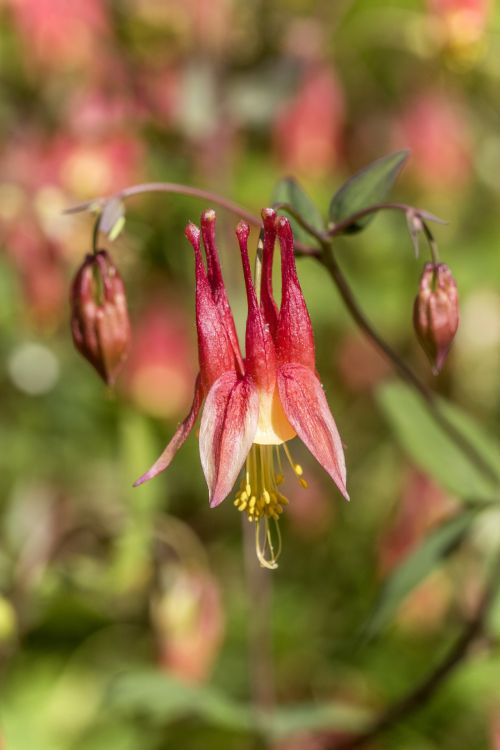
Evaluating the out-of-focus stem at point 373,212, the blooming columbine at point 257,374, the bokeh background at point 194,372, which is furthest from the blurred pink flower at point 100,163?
the blooming columbine at point 257,374

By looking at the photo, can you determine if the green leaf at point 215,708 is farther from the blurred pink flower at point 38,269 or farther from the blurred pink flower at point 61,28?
the blurred pink flower at point 61,28

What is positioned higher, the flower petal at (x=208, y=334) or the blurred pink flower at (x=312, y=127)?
the blurred pink flower at (x=312, y=127)

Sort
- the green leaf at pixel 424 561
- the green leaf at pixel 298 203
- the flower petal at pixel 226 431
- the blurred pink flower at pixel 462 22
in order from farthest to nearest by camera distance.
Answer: the blurred pink flower at pixel 462 22, the green leaf at pixel 424 561, the green leaf at pixel 298 203, the flower petal at pixel 226 431

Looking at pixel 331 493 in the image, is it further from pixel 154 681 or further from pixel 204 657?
pixel 154 681

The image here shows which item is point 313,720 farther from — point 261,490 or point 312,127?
point 312,127

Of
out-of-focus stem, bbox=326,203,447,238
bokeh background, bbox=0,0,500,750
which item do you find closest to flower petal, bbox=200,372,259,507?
out-of-focus stem, bbox=326,203,447,238

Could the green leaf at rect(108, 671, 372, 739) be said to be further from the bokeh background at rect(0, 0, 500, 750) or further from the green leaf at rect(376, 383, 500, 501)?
the green leaf at rect(376, 383, 500, 501)
